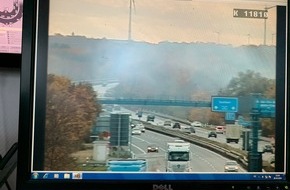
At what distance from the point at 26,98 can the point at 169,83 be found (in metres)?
0.21

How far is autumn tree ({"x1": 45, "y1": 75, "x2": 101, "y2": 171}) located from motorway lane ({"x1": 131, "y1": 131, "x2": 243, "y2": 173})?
0.08 metres

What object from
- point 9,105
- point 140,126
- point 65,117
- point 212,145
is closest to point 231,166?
point 212,145

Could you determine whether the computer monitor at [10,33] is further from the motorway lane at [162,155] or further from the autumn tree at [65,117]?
the motorway lane at [162,155]

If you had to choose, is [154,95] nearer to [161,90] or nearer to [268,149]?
[161,90]

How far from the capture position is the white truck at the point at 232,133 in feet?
1.56

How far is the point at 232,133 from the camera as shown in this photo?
48 cm

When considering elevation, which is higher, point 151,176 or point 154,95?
point 154,95

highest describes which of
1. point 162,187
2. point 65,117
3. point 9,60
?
point 9,60

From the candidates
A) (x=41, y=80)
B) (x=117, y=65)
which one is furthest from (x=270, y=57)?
(x=41, y=80)

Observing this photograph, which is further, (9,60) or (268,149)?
(9,60)

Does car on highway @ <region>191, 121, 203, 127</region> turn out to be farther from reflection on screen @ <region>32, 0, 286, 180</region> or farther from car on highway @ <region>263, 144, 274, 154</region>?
car on highway @ <region>263, 144, 274, 154</region>

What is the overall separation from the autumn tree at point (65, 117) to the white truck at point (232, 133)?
0.20 metres

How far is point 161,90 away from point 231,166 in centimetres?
16

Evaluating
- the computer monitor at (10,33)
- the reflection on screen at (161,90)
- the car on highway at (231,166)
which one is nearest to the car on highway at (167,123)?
the reflection on screen at (161,90)
